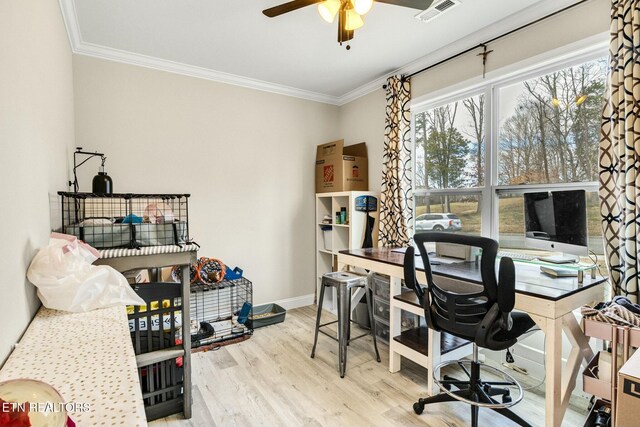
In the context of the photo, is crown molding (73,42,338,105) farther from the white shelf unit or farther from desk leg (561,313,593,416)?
desk leg (561,313,593,416)

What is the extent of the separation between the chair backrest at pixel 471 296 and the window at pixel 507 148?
1.06 meters

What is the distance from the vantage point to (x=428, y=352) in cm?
212

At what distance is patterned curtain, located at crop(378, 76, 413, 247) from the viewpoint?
3117 mm

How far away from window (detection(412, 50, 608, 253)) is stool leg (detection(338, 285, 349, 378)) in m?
1.24

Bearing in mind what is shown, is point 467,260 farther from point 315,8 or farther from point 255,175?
point 255,175

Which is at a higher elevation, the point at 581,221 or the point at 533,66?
the point at 533,66

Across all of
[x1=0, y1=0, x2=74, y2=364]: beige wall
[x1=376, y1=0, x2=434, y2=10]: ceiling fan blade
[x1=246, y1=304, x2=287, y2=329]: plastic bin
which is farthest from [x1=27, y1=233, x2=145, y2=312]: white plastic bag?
[x1=246, y1=304, x2=287, y2=329]: plastic bin

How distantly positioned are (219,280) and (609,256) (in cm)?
291

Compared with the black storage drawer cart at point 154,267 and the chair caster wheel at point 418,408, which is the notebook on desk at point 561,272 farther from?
the black storage drawer cart at point 154,267

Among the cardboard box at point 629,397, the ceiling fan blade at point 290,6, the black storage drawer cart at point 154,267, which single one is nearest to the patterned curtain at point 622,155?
the cardboard box at point 629,397

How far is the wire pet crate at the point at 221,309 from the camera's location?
2900 mm

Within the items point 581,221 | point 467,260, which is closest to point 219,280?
point 467,260

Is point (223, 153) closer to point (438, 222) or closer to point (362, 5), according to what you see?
point (362, 5)

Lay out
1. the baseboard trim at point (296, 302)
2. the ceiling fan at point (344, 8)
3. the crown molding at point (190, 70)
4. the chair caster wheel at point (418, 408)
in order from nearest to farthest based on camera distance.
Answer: the ceiling fan at point (344, 8), the chair caster wheel at point (418, 408), the crown molding at point (190, 70), the baseboard trim at point (296, 302)
